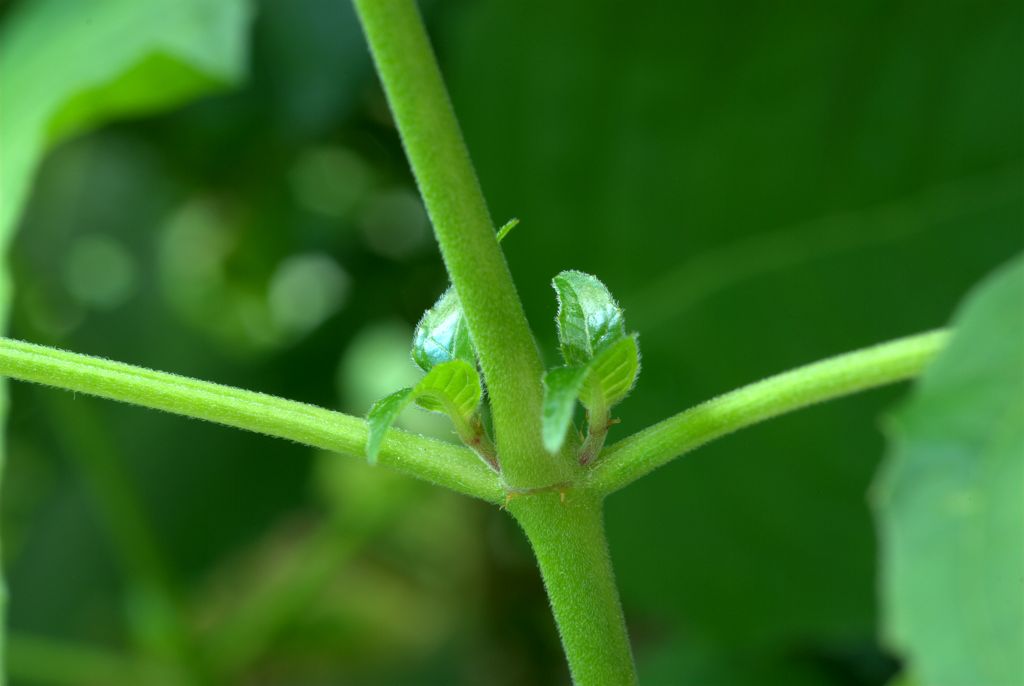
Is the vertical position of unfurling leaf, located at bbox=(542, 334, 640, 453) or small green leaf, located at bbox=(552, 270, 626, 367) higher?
small green leaf, located at bbox=(552, 270, 626, 367)

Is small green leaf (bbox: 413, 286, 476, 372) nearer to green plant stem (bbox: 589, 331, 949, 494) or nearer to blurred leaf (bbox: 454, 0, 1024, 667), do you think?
green plant stem (bbox: 589, 331, 949, 494)

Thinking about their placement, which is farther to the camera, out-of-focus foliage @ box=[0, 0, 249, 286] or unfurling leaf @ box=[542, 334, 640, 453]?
out-of-focus foliage @ box=[0, 0, 249, 286]

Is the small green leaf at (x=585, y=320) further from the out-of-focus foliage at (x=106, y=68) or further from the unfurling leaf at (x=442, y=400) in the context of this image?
the out-of-focus foliage at (x=106, y=68)

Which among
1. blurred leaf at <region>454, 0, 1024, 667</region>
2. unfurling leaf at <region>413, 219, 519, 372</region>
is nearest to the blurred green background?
blurred leaf at <region>454, 0, 1024, 667</region>

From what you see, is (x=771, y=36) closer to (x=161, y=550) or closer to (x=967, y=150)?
(x=967, y=150)

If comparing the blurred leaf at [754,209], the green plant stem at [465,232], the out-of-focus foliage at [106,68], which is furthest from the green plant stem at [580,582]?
the blurred leaf at [754,209]

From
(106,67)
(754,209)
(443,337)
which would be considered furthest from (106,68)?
(754,209)

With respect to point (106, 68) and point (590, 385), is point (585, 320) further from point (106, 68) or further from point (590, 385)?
point (106, 68)
